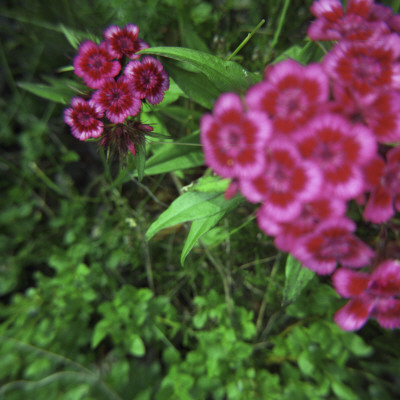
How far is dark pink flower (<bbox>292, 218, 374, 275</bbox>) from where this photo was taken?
96cm

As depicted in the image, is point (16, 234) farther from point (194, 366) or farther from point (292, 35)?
point (292, 35)

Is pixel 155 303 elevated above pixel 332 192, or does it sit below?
below

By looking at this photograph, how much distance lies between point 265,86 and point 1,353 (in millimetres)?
2464

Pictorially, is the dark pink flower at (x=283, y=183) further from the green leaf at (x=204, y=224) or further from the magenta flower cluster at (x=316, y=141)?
the green leaf at (x=204, y=224)

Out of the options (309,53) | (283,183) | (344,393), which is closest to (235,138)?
(283,183)

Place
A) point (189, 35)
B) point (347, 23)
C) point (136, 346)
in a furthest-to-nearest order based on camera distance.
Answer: point (136, 346), point (189, 35), point (347, 23)

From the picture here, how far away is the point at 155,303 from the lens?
85.0 inches

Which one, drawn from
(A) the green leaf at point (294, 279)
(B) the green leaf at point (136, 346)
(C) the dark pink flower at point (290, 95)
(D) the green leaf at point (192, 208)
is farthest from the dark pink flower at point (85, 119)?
(B) the green leaf at point (136, 346)

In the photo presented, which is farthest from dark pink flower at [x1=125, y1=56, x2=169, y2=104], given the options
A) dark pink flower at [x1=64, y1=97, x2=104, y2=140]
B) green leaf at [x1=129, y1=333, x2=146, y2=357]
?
green leaf at [x1=129, y1=333, x2=146, y2=357]

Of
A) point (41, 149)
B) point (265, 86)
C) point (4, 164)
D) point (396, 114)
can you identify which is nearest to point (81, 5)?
point (41, 149)

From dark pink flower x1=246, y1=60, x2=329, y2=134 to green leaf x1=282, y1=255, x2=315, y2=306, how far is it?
2.47 feet

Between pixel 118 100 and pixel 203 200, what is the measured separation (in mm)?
543

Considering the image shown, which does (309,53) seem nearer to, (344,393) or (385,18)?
(385,18)

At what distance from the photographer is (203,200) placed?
4.73 feet
